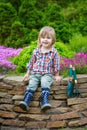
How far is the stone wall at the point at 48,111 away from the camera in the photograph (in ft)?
19.0

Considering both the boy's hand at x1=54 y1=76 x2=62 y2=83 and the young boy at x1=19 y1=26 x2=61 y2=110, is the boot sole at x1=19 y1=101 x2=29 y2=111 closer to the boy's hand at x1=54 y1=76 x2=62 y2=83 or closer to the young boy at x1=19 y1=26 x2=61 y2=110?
the young boy at x1=19 y1=26 x2=61 y2=110

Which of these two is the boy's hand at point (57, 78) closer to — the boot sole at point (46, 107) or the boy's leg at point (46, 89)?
the boy's leg at point (46, 89)

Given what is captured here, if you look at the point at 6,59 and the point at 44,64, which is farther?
the point at 6,59

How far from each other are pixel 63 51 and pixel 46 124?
84.8 inches

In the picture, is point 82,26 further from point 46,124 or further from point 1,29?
point 46,124

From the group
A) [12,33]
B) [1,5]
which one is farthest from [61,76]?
[1,5]

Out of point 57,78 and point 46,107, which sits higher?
point 57,78

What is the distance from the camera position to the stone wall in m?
5.80

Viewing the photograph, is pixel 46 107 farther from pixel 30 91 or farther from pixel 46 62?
pixel 46 62

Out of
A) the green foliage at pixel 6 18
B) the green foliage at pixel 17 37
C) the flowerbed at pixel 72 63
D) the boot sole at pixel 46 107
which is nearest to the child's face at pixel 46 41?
the flowerbed at pixel 72 63

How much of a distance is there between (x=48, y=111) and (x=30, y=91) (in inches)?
16.4

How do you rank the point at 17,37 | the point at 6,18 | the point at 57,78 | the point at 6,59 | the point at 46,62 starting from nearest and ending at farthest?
A: the point at 57,78 < the point at 46,62 < the point at 6,59 < the point at 17,37 < the point at 6,18

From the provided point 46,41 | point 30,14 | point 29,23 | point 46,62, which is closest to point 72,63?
point 46,62

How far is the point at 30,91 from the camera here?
5852 millimetres
